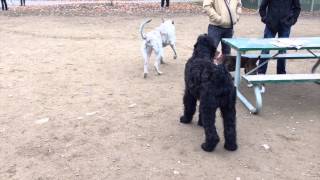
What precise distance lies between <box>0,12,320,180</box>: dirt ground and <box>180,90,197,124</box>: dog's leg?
107 mm

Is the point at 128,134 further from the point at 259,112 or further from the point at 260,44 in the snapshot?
the point at 260,44

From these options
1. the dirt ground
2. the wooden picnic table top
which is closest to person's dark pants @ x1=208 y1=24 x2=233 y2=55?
the wooden picnic table top

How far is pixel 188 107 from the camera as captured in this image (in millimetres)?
4859

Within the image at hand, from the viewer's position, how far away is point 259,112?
534cm

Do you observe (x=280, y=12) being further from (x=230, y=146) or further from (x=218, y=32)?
(x=230, y=146)

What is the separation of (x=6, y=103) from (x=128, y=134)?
1.99 metres

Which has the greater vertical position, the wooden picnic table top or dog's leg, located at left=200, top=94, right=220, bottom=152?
the wooden picnic table top

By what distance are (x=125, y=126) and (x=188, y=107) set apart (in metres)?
0.75

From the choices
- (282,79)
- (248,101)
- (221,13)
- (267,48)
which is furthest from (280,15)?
(248,101)

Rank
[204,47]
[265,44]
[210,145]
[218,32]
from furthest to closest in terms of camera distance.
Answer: [218,32] → [265,44] → [204,47] → [210,145]

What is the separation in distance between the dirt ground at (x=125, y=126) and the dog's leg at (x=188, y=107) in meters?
0.11

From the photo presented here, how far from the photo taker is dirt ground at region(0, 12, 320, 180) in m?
3.98

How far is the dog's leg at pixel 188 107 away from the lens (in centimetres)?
480

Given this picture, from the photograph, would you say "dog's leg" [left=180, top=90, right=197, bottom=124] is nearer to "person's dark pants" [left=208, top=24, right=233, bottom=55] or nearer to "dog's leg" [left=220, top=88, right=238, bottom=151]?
"dog's leg" [left=220, top=88, right=238, bottom=151]
